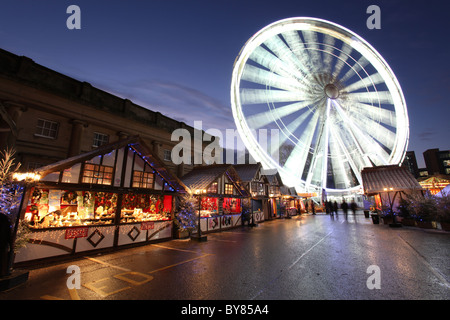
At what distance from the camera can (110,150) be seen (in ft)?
33.8

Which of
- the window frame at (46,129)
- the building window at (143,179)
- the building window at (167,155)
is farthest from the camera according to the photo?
the building window at (167,155)

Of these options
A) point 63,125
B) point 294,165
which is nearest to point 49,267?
point 63,125

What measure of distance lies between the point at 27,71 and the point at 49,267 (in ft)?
41.0

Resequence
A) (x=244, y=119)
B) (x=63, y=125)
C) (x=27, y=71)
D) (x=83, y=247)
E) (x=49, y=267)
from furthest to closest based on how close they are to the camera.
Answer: (x=244, y=119), (x=63, y=125), (x=27, y=71), (x=83, y=247), (x=49, y=267)

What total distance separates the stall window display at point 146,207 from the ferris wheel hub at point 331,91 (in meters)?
22.2

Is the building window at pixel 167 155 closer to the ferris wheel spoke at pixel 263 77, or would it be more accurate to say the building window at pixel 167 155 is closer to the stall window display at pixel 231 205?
the stall window display at pixel 231 205

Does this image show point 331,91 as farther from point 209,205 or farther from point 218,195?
point 209,205

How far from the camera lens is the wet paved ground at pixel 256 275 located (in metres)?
4.80

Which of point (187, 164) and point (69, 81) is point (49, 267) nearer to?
point (69, 81)

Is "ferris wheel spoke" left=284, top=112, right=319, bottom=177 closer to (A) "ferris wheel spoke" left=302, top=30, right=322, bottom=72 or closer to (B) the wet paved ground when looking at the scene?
(A) "ferris wheel spoke" left=302, top=30, right=322, bottom=72

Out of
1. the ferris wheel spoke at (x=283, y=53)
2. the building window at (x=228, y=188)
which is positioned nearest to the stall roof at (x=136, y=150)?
the building window at (x=228, y=188)

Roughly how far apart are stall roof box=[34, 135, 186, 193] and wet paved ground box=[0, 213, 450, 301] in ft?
12.2

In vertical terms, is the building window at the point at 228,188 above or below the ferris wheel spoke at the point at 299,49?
below

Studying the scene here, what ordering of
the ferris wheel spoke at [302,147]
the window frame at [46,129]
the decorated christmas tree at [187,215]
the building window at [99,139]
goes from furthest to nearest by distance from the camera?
1. the ferris wheel spoke at [302,147]
2. the building window at [99,139]
3. the window frame at [46,129]
4. the decorated christmas tree at [187,215]
